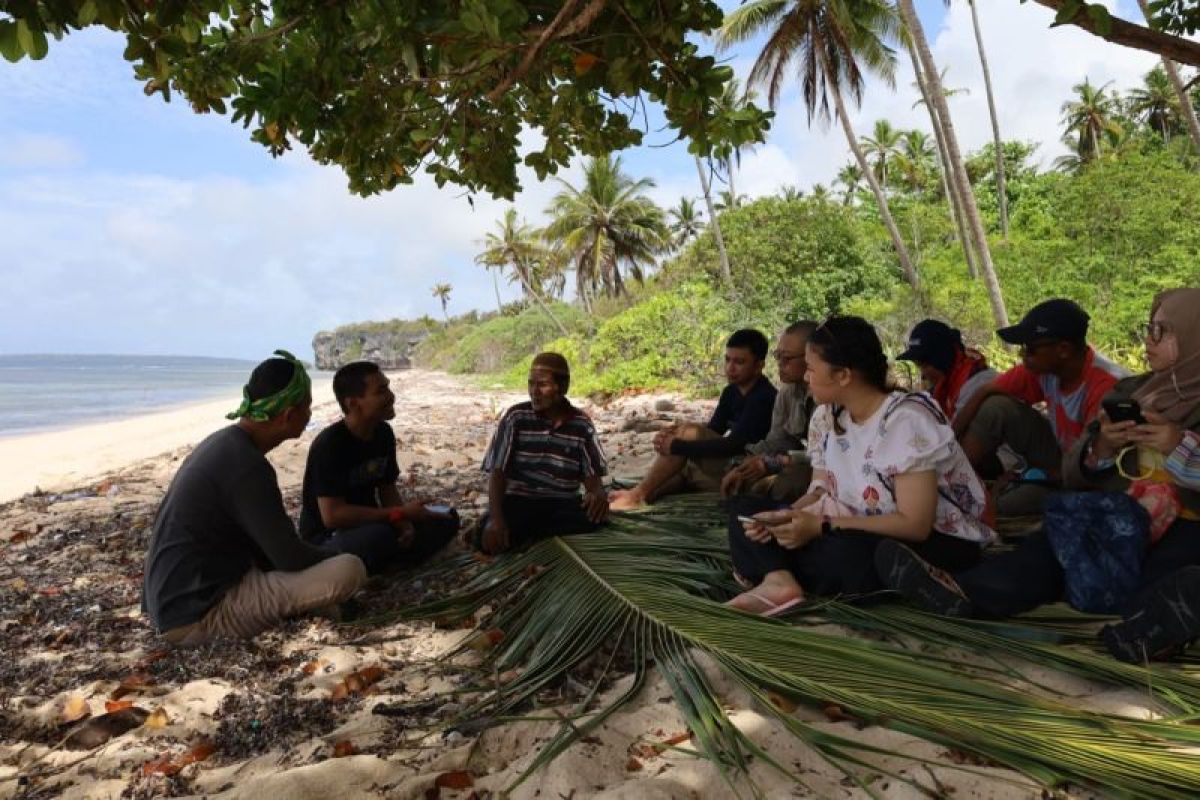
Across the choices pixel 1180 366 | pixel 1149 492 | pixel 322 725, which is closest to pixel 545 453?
pixel 322 725

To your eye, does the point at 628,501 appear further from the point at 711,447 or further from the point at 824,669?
the point at 824,669

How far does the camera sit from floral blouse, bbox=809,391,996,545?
2588 mm

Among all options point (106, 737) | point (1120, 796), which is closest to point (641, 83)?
point (1120, 796)

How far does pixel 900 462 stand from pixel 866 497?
0.26m

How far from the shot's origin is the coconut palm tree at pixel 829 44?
19422 millimetres

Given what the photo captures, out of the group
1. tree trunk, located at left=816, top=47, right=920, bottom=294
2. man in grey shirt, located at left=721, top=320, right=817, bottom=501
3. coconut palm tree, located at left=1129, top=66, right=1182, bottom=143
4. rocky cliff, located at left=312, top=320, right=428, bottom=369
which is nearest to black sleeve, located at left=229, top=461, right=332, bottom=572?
man in grey shirt, located at left=721, top=320, right=817, bottom=501

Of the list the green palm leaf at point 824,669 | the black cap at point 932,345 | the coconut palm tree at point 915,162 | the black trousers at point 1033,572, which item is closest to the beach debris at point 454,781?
the green palm leaf at point 824,669

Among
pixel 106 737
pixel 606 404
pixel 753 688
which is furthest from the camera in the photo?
pixel 606 404

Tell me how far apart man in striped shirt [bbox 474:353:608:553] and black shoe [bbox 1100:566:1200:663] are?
241 centimetres

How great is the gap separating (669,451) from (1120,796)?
320 cm

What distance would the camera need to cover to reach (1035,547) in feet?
8.73

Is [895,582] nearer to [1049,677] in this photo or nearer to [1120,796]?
[1049,677]

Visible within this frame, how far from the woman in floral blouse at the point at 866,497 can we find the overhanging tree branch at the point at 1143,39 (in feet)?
4.54

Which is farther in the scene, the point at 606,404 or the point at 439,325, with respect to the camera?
the point at 439,325
